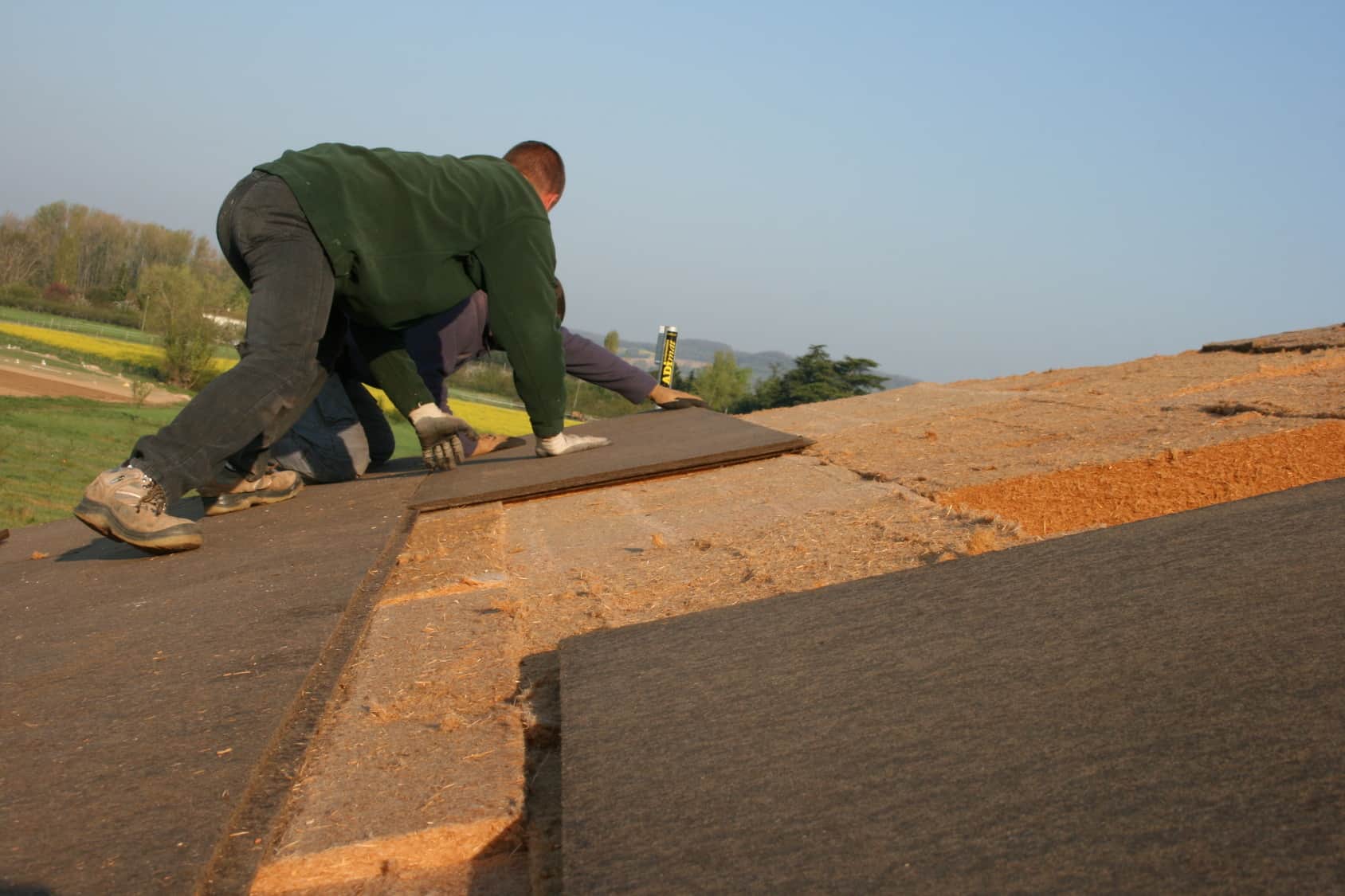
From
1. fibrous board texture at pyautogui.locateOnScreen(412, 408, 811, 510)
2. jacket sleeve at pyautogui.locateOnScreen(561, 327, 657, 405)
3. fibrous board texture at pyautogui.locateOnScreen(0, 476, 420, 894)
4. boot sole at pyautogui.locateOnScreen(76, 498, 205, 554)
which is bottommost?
fibrous board texture at pyautogui.locateOnScreen(0, 476, 420, 894)

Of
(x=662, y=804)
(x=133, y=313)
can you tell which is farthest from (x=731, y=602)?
(x=133, y=313)

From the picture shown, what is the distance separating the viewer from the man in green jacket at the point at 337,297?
8.65 feet

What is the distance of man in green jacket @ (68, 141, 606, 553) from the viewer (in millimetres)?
2637

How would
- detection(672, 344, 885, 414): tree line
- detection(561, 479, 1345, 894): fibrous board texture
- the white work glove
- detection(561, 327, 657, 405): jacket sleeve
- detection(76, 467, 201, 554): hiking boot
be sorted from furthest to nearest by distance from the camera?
1. detection(672, 344, 885, 414): tree line
2. detection(561, 327, 657, 405): jacket sleeve
3. the white work glove
4. detection(76, 467, 201, 554): hiking boot
5. detection(561, 479, 1345, 894): fibrous board texture

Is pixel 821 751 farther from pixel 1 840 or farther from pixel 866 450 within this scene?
pixel 866 450

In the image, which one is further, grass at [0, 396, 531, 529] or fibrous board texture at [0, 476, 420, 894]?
grass at [0, 396, 531, 529]

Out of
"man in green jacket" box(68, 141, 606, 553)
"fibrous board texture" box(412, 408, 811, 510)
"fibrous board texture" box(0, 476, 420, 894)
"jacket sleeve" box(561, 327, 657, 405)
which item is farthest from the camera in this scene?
"jacket sleeve" box(561, 327, 657, 405)

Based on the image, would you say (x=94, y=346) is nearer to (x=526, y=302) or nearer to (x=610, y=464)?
(x=526, y=302)

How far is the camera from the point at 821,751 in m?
1.10

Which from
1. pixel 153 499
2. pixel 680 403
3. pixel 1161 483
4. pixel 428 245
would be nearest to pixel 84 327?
pixel 680 403

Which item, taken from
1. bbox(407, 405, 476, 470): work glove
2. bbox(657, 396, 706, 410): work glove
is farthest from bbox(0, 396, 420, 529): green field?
bbox(407, 405, 476, 470): work glove

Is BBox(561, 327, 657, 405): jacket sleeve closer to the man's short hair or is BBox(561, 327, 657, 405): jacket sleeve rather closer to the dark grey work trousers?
the man's short hair

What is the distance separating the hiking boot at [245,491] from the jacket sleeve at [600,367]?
4.73 feet

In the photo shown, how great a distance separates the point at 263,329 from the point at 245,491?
92 centimetres
